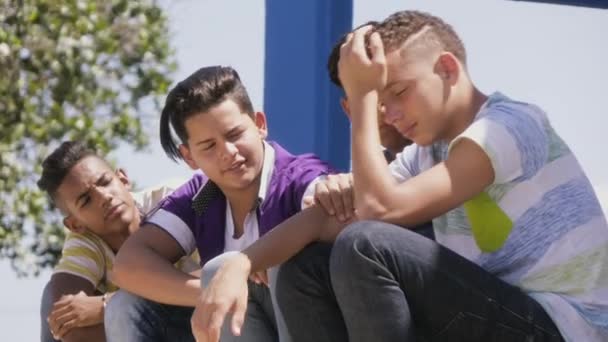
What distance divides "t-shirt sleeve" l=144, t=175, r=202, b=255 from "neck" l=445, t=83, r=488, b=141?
85 centimetres

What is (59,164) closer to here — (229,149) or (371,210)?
(229,149)

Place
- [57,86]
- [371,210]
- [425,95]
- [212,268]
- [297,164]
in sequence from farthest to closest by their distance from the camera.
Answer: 1. [57,86]
2. [297,164]
3. [212,268]
4. [425,95]
5. [371,210]

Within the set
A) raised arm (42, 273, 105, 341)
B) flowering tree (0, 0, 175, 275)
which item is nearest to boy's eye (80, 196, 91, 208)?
raised arm (42, 273, 105, 341)

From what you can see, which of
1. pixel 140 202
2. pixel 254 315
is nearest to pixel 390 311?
pixel 254 315

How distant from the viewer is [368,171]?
267 cm

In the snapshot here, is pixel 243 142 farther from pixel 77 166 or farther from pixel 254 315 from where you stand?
pixel 77 166

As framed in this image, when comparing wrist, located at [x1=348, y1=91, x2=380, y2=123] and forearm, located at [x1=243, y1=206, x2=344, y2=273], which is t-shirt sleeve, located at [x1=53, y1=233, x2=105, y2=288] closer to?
forearm, located at [x1=243, y1=206, x2=344, y2=273]

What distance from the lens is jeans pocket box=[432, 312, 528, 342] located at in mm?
2549

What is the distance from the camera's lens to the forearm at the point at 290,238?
9.28ft

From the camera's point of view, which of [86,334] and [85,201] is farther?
[85,201]

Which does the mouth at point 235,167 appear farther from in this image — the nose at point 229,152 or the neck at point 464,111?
the neck at point 464,111

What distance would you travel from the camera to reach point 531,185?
107 inches

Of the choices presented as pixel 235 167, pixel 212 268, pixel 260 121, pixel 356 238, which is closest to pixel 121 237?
pixel 260 121

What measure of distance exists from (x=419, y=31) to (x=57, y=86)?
538 centimetres
